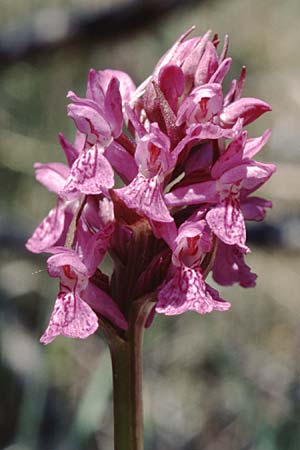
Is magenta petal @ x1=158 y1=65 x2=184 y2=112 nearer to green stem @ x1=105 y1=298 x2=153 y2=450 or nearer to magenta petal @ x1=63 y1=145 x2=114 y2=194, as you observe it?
magenta petal @ x1=63 y1=145 x2=114 y2=194

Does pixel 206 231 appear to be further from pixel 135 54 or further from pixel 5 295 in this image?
pixel 135 54

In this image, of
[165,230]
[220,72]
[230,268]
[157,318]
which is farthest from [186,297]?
[157,318]

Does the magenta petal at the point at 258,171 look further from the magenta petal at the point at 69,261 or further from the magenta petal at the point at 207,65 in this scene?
the magenta petal at the point at 69,261

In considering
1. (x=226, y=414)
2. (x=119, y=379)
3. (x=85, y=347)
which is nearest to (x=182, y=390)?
(x=226, y=414)

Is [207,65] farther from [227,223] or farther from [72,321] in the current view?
[72,321]

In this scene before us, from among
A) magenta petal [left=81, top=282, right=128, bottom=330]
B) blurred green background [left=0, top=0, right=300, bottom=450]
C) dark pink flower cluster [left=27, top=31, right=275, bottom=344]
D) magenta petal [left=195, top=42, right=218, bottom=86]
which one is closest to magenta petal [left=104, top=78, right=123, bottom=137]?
dark pink flower cluster [left=27, top=31, right=275, bottom=344]

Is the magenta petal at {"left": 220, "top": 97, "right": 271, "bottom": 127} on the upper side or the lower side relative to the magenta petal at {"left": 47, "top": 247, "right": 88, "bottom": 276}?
upper
